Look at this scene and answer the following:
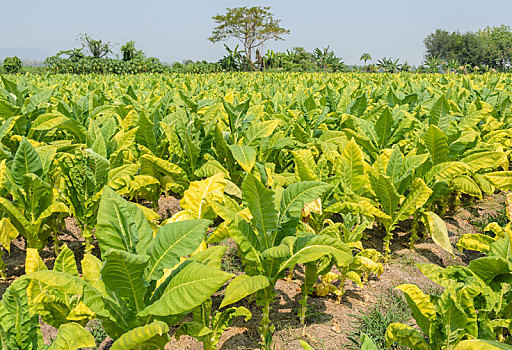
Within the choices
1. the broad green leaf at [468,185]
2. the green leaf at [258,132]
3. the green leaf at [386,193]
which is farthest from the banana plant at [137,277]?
the broad green leaf at [468,185]

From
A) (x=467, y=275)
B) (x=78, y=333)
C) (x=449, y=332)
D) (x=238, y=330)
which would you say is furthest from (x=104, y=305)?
(x=467, y=275)

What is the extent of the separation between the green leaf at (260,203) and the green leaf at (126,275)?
0.72 metres

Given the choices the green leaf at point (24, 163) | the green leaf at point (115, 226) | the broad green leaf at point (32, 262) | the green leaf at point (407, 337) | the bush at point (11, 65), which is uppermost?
the bush at point (11, 65)

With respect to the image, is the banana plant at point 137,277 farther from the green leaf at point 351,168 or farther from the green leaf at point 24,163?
the green leaf at point 351,168

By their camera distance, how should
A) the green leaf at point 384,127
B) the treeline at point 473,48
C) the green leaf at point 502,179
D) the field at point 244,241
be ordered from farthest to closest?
the treeline at point 473,48 < the green leaf at point 384,127 < the green leaf at point 502,179 < the field at point 244,241

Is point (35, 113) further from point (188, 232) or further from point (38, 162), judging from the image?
point (188, 232)

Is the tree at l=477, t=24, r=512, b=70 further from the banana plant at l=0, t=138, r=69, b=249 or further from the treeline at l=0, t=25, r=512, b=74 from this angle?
the banana plant at l=0, t=138, r=69, b=249

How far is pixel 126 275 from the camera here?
167cm

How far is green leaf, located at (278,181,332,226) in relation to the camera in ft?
7.48

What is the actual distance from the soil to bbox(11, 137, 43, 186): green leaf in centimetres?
84

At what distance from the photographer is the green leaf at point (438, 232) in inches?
125

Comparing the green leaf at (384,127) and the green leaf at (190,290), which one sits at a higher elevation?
the green leaf at (384,127)

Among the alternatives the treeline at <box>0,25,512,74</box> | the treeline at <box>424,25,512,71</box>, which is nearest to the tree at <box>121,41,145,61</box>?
the treeline at <box>0,25,512,74</box>

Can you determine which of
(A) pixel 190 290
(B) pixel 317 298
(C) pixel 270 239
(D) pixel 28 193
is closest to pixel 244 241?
(C) pixel 270 239
